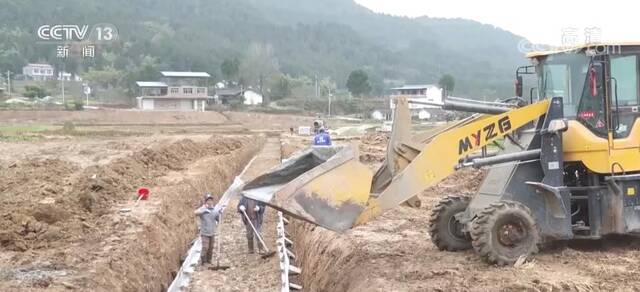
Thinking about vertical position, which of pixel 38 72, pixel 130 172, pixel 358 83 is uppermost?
pixel 38 72

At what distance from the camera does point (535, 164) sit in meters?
9.17

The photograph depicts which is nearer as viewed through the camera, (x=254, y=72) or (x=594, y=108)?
(x=594, y=108)

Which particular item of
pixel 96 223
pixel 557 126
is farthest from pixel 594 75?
pixel 96 223

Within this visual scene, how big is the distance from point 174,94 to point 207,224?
8268 cm

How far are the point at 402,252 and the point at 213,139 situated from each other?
2881 centimetres

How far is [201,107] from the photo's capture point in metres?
90.3

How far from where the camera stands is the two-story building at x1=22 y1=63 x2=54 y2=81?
11856 centimetres

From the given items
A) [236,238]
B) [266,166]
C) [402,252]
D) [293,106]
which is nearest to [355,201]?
[402,252]

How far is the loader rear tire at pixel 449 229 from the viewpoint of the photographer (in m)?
9.93

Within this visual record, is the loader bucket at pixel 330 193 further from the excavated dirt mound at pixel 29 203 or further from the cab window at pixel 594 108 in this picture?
the excavated dirt mound at pixel 29 203

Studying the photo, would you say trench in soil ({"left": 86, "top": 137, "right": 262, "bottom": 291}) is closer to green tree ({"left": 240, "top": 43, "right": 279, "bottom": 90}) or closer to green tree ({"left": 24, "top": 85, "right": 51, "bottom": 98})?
green tree ({"left": 24, "top": 85, "right": 51, "bottom": 98})

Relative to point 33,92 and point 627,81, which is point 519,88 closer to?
point 627,81

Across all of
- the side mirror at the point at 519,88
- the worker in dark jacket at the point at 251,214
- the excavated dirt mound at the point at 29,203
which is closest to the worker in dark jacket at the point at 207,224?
the worker in dark jacket at the point at 251,214

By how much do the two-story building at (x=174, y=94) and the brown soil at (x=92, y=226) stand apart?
68.5m
